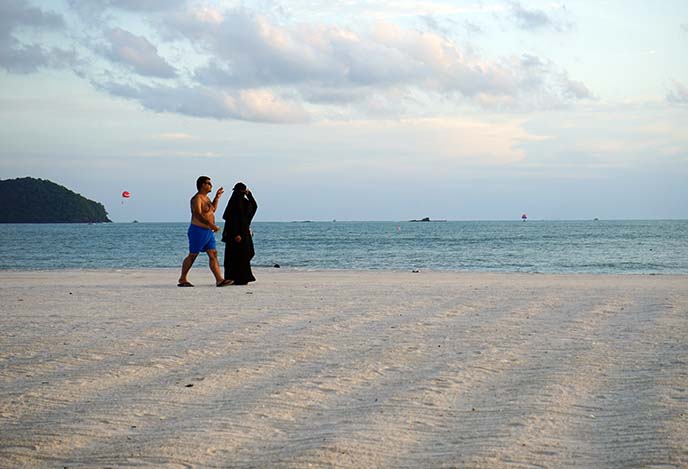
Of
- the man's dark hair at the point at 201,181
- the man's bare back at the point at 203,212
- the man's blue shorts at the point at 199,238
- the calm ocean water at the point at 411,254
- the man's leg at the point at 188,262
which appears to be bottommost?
the calm ocean water at the point at 411,254

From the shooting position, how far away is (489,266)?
2930 cm

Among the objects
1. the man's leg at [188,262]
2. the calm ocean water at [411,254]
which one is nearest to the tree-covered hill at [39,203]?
the calm ocean water at [411,254]

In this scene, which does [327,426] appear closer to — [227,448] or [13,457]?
[227,448]

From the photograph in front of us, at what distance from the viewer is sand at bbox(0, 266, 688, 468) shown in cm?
402

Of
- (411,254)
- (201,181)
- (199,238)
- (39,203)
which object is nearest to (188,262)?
(199,238)

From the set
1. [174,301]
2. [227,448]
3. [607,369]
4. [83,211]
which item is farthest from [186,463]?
[83,211]

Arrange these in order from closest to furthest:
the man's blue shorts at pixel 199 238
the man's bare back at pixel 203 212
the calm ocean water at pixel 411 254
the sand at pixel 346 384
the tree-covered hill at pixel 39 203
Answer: the sand at pixel 346 384
the man's bare back at pixel 203 212
the man's blue shorts at pixel 199 238
the calm ocean water at pixel 411 254
the tree-covered hill at pixel 39 203

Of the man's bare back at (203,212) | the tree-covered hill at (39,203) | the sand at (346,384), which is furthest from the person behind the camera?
the tree-covered hill at (39,203)

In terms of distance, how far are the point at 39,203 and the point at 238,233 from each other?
6846 inches

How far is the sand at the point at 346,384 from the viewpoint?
4020 millimetres

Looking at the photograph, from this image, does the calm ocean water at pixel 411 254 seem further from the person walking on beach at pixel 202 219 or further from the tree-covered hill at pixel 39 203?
the tree-covered hill at pixel 39 203

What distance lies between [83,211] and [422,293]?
608ft

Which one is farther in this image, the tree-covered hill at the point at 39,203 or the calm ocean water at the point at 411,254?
the tree-covered hill at the point at 39,203

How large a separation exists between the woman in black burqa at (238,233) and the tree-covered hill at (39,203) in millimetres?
171727
